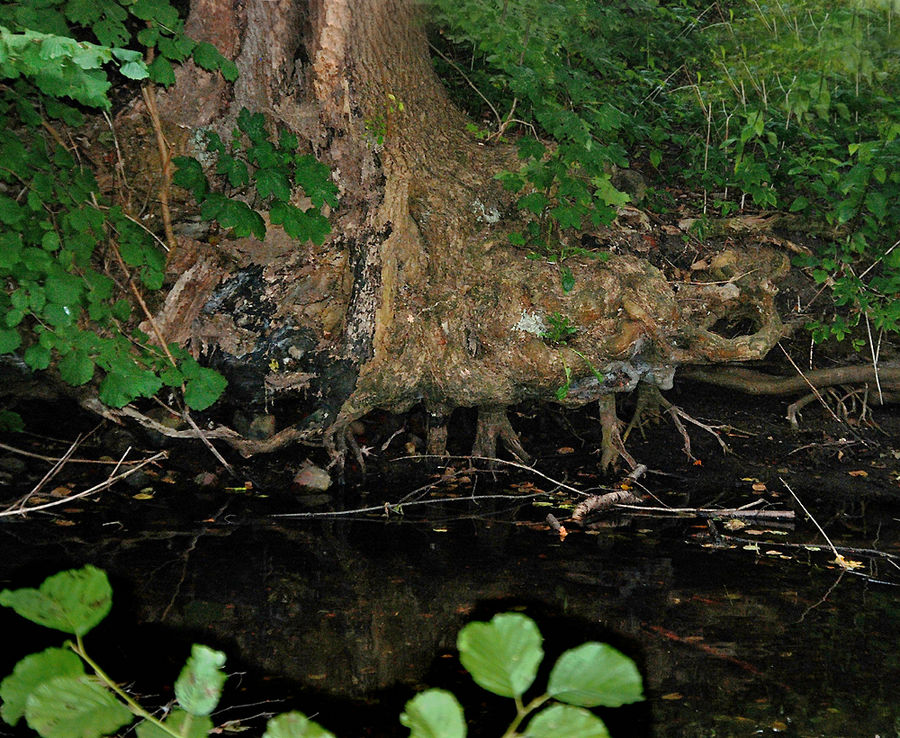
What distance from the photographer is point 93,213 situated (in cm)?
355

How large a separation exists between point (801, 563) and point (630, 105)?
3.57m

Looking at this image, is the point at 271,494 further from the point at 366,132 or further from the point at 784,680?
the point at 784,680

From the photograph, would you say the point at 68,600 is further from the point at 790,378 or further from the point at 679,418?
the point at 790,378

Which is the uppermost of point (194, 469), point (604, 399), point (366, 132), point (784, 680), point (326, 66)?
point (326, 66)

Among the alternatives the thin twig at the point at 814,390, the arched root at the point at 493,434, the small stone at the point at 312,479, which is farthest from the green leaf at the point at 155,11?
the thin twig at the point at 814,390

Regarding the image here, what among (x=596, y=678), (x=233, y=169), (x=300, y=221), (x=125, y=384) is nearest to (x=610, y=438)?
(x=300, y=221)

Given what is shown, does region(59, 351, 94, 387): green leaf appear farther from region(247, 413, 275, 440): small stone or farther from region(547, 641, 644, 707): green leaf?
region(547, 641, 644, 707): green leaf

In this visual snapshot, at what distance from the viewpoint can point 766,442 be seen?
5430mm

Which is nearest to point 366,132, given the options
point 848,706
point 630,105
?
point 630,105

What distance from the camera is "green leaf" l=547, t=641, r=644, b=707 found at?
41 centimetres

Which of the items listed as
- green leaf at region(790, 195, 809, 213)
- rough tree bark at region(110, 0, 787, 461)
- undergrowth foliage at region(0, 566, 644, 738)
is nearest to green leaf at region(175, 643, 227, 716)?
undergrowth foliage at region(0, 566, 644, 738)

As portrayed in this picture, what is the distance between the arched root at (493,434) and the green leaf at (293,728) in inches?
180

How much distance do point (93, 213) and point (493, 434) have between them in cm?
263

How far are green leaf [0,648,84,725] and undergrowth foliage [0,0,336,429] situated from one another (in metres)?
3.00
